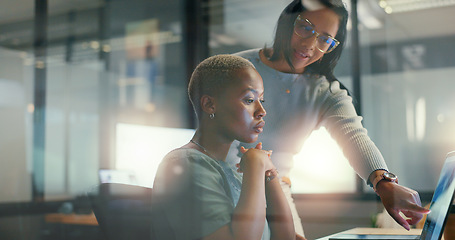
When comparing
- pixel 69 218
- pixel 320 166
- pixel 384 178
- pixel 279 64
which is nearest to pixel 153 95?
pixel 69 218

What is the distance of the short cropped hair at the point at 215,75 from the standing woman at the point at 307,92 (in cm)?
6

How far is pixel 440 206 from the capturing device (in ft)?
3.33

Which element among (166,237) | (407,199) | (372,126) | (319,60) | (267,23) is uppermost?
(267,23)

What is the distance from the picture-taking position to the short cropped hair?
1.36 m

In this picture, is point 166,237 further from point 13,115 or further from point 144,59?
point 144,59

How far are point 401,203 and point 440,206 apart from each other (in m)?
0.31

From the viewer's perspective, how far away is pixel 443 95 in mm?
1913

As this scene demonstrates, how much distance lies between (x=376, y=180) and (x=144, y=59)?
7.59 feet

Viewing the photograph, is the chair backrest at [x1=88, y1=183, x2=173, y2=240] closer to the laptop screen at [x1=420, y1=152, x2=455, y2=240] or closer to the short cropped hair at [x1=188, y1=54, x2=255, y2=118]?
the short cropped hair at [x1=188, y1=54, x2=255, y2=118]

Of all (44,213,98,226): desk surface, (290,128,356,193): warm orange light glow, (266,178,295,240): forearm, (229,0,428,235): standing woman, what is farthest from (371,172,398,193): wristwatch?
(44,213,98,226): desk surface

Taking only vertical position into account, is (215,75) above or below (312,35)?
below

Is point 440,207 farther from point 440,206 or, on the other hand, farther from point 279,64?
point 279,64

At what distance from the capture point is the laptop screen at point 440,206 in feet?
3.07

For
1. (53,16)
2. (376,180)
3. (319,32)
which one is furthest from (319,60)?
(53,16)
